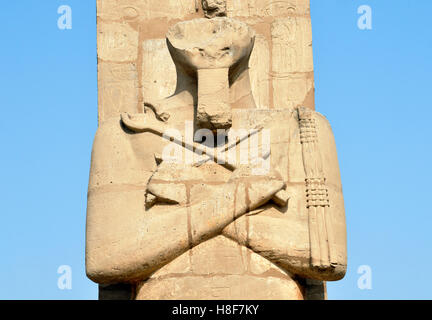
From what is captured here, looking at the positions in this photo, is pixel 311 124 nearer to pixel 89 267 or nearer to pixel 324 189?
pixel 324 189

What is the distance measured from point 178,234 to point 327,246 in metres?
1.24

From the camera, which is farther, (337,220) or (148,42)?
(148,42)

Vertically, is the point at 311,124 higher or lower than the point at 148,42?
lower

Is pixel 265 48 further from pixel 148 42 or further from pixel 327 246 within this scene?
pixel 327 246

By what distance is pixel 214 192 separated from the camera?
10734mm

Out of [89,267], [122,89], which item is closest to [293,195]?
[89,267]

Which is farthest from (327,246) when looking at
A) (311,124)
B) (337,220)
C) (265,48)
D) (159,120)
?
(265,48)

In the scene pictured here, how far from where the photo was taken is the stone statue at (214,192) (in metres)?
10.6

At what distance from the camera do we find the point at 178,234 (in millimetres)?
10602

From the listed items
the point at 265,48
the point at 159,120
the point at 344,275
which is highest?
the point at 265,48

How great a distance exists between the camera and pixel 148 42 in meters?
13.0

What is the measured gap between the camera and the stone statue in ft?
34.8

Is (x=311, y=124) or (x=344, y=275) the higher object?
(x=311, y=124)

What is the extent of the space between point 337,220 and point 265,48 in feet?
8.79
